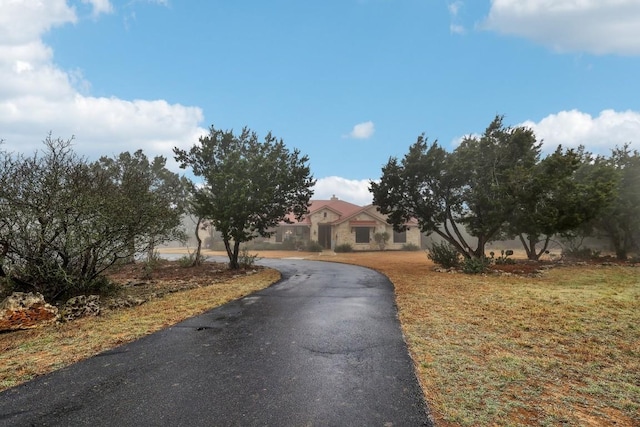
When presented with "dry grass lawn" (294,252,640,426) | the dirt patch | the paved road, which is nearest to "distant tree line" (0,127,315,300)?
the dirt patch

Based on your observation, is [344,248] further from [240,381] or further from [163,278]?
[240,381]

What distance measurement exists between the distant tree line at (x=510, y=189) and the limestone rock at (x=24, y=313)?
647 inches

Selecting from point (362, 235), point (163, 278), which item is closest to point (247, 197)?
point (163, 278)

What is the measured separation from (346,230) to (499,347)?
30.2 m

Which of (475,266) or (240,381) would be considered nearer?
(240,381)

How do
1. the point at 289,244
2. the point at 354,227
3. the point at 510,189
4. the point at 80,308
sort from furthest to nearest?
the point at 289,244 < the point at 354,227 < the point at 510,189 < the point at 80,308

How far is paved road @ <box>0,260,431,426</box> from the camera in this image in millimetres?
3619

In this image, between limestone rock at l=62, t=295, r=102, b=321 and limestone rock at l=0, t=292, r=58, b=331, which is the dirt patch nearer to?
limestone rock at l=62, t=295, r=102, b=321

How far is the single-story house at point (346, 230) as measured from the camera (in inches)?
1421

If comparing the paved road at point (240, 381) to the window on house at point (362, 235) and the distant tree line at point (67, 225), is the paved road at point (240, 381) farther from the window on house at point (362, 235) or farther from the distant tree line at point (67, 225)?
the window on house at point (362, 235)

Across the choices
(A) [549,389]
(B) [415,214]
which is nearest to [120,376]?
(A) [549,389]

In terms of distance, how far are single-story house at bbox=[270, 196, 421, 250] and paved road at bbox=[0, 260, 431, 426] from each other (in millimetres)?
28538

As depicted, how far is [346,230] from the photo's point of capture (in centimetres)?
3603

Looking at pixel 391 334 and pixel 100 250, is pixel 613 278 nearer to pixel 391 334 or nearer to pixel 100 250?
pixel 391 334
